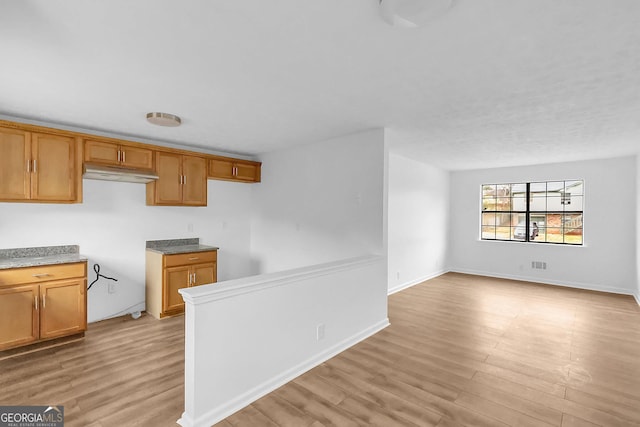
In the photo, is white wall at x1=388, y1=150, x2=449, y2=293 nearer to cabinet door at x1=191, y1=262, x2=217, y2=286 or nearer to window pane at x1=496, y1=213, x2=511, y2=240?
window pane at x1=496, y1=213, x2=511, y2=240

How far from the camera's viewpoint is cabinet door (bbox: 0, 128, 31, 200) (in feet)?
9.97

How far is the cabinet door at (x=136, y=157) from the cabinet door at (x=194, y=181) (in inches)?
18.8

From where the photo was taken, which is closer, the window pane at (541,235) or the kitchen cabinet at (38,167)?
the kitchen cabinet at (38,167)

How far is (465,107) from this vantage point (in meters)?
2.98

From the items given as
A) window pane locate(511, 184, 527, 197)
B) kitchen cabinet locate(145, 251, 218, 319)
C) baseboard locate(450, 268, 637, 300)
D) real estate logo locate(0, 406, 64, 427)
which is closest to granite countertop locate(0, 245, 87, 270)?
kitchen cabinet locate(145, 251, 218, 319)

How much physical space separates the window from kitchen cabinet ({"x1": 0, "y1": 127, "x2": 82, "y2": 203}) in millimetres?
7502

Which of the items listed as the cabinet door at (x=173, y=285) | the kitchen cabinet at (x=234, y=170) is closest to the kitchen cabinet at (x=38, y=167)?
the cabinet door at (x=173, y=285)

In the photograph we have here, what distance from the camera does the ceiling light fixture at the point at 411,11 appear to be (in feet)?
4.74

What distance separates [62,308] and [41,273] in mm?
429

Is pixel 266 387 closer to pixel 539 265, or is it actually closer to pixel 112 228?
pixel 112 228

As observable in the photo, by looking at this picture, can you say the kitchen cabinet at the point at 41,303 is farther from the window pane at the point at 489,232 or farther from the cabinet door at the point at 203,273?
the window pane at the point at 489,232

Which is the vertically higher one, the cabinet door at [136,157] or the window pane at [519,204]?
the cabinet door at [136,157]

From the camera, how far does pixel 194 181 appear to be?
455 centimetres

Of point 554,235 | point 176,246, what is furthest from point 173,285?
point 554,235
